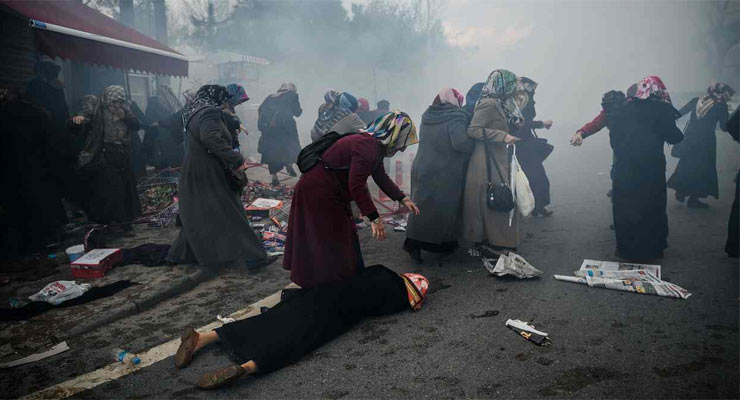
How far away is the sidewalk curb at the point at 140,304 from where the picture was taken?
3.69 metres

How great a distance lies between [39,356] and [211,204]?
1865 mm

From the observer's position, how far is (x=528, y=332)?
10.9 ft

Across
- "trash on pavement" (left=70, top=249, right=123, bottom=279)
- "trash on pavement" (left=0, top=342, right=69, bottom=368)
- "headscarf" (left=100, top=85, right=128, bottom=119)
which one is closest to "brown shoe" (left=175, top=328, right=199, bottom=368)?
"trash on pavement" (left=0, top=342, right=69, bottom=368)

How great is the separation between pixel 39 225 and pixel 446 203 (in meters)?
4.72

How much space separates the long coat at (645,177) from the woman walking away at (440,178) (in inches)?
65.8

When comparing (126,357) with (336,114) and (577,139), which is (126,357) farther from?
(577,139)

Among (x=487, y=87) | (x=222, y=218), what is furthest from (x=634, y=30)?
(x=222, y=218)

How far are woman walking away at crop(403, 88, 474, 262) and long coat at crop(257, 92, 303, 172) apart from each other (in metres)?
4.87

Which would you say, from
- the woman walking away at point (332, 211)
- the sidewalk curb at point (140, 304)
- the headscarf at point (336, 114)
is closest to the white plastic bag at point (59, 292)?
the sidewalk curb at point (140, 304)

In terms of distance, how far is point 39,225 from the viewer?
5.65 metres

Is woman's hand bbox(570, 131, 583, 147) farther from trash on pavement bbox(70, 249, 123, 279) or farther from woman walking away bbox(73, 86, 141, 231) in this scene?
woman walking away bbox(73, 86, 141, 231)

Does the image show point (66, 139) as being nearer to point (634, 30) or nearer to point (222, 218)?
point (222, 218)

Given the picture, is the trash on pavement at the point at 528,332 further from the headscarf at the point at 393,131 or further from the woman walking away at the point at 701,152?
the woman walking away at the point at 701,152

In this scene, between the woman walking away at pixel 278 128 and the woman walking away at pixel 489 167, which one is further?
the woman walking away at pixel 278 128
